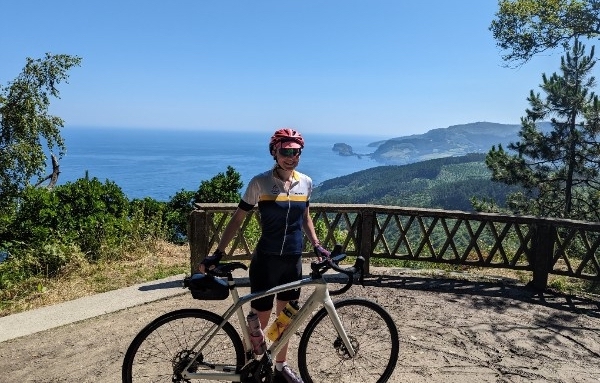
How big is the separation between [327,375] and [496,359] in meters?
2.03

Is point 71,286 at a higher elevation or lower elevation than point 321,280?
lower

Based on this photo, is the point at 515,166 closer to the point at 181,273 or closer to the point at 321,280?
the point at 181,273

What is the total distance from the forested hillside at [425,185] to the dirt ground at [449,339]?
3283 inches

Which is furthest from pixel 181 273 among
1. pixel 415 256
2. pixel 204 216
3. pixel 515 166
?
pixel 515 166

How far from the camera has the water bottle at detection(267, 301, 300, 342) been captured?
11.9ft

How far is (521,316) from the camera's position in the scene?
643 centimetres

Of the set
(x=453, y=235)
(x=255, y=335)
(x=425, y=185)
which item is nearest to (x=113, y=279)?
(x=255, y=335)

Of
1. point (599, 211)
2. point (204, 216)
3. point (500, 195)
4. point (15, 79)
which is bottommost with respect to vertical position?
point (500, 195)

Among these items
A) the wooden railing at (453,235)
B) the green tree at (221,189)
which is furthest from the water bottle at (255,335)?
the green tree at (221,189)

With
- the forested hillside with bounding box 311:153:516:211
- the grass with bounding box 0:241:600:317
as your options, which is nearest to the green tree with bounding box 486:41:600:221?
the grass with bounding box 0:241:600:317

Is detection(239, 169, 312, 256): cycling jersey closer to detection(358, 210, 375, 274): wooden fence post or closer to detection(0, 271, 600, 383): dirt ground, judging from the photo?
detection(0, 271, 600, 383): dirt ground

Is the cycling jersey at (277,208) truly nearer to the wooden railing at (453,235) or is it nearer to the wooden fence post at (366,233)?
the wooden railing at (453,235)

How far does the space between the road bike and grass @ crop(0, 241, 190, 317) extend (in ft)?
13.8

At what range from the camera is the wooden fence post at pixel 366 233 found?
26.6 feet
